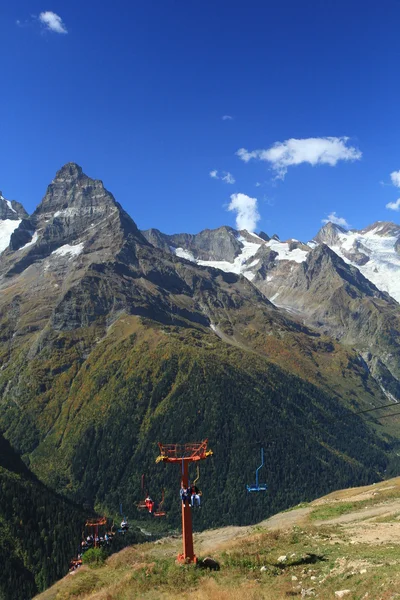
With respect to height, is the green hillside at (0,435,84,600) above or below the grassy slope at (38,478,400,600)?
below

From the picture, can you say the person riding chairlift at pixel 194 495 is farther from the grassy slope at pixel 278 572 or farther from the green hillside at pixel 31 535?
the green hillside at pixel 31 535

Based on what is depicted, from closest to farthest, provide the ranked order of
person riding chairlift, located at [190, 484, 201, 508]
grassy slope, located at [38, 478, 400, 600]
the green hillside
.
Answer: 1. grassy slope, located at [38, 478, 400, 600]
2. person riding chairlift, located at [190, 484, 201, 508]
3. the green hillside

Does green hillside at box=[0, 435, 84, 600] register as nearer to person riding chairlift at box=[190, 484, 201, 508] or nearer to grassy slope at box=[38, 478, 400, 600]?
grassy slope at box=[38, 478, 400, 600]

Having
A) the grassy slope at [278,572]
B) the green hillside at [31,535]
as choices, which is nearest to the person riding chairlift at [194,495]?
the grassy slope at [278,572]

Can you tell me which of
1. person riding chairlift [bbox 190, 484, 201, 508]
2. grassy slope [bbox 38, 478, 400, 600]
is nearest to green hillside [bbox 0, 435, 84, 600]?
grassy slope [bbox 38, 478, 400, 600]

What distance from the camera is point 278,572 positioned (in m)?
32.8

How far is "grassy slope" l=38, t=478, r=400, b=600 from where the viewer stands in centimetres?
2802

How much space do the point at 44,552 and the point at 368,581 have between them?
164511mm

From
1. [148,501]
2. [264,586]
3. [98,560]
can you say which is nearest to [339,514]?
[148,501]

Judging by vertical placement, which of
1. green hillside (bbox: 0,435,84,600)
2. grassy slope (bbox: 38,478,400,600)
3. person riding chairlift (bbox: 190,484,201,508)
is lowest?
green hillside (bbox: 0,435,84,600)

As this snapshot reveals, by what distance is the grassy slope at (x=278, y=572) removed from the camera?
28.0m

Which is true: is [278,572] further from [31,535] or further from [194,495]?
[31,535]

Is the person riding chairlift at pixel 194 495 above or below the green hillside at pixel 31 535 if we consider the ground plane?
above

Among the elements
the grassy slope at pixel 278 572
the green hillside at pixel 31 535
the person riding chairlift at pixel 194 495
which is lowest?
the green hillside at pixel 31 535
